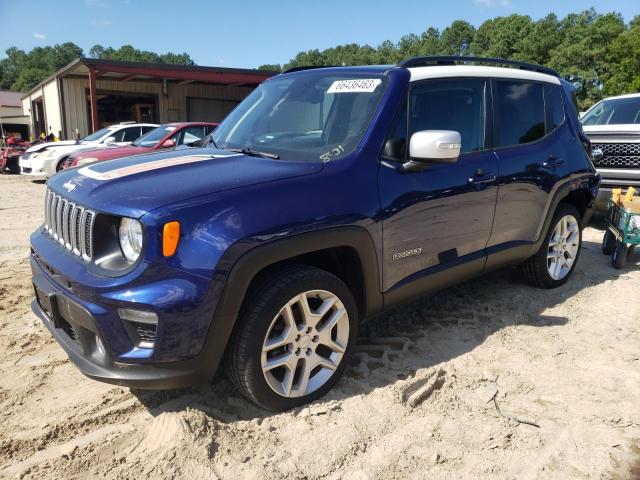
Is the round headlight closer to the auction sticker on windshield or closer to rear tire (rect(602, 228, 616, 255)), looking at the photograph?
the auction sticker on windshield

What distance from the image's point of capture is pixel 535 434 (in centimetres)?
265

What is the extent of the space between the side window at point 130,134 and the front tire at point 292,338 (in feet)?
40.2

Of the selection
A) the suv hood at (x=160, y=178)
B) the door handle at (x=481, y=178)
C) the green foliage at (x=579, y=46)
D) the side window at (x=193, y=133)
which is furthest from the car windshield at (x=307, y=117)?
the green foliage at (x=579, y=46)

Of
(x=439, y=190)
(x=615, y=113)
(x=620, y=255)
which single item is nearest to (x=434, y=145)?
(x=439, y=190)

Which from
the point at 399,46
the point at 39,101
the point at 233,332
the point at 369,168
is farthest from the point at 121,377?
the point at 399,46

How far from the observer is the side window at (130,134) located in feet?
44.2

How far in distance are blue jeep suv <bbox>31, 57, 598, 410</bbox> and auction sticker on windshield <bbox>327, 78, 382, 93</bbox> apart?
1 cm

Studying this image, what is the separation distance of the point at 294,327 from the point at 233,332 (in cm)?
32

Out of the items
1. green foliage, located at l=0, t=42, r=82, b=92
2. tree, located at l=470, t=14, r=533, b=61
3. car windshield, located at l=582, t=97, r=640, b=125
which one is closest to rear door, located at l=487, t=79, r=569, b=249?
car windshield, located at l=582, t=97, r=640, b=125

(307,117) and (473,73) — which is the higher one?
(473,73)

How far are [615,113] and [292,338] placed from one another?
307 inches

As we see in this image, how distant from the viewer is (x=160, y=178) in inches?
99.0

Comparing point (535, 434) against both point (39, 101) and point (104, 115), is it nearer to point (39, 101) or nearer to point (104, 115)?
point (104, 115)

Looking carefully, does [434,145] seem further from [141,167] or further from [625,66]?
[625,66]
